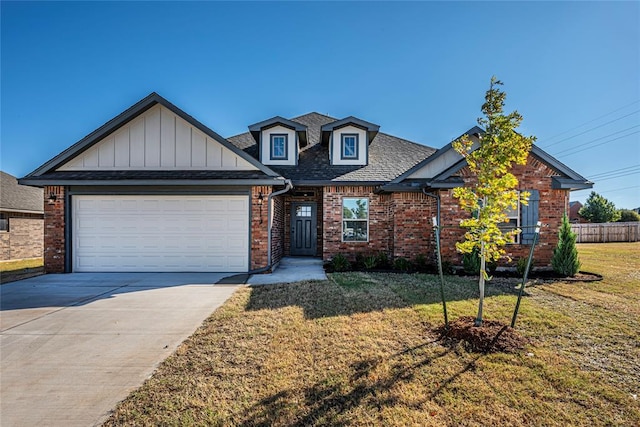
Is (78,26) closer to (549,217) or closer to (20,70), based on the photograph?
(20,70)

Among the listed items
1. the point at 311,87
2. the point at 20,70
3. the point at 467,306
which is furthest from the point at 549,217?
the point at 20,70

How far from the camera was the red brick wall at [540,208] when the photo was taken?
8992 mm

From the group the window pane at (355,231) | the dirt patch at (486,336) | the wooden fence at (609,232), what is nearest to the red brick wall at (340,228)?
the window pane at (355,231)

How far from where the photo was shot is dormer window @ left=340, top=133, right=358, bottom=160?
37.1 feet

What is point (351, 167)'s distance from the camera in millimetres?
11195

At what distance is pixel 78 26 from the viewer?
344 inches

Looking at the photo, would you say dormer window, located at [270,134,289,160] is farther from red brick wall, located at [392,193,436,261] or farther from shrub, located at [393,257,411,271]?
shrub, located at [393,257,411,271]

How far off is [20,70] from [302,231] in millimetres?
10915

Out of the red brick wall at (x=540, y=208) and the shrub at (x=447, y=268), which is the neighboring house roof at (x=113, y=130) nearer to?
the red brick wall at (x=540, y=208)

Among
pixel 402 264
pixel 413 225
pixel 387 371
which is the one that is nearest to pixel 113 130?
pixel 402 264

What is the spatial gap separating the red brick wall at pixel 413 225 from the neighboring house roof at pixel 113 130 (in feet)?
14.2

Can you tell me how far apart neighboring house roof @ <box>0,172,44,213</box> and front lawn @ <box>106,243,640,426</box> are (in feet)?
47.3

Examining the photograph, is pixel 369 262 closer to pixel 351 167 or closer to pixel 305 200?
pixel 351 167

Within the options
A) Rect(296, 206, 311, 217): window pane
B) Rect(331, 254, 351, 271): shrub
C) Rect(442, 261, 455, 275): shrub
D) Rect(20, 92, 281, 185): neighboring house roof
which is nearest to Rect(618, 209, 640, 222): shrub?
Rect(442, 261, 455, 275): shrub
